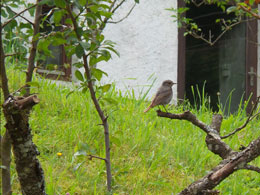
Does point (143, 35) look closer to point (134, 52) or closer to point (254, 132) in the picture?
point (134, 52)

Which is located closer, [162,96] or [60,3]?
[60,3]

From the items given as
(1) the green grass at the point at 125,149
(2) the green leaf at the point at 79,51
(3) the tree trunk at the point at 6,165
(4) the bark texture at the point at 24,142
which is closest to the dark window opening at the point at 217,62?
(1) the green grass at the point at 125,149

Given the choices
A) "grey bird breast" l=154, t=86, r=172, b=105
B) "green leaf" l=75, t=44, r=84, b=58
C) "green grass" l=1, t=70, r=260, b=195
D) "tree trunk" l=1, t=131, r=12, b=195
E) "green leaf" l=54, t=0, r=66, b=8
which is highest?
"green leaf" l=54, t=0, r=66, b=8

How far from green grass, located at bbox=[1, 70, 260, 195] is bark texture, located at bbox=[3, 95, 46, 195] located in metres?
0.77

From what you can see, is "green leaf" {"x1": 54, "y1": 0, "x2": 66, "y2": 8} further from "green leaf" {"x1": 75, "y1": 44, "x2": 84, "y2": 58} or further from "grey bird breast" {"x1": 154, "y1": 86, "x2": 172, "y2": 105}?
"grey bird breast" {"x1": 154, "y1": 86, "x2": 172, "y2": 105}

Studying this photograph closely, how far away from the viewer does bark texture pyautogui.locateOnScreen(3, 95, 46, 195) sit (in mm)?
1466

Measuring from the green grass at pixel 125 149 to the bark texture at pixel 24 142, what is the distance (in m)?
0.77

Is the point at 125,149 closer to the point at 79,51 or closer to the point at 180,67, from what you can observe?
the point at 79,51

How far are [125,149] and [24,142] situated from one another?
206 centimetres

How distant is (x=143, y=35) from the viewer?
6.14 meters

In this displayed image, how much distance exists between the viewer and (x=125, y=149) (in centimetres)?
361

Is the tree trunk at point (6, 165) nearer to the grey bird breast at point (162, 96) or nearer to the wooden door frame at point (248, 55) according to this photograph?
the grey bird breast at point (162, 96)

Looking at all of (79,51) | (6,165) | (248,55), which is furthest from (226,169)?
(248,55)

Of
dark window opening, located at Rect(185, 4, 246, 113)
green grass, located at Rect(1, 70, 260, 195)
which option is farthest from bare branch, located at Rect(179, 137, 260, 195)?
dark window opening, located at Rect(185, 4, 246, 113)
